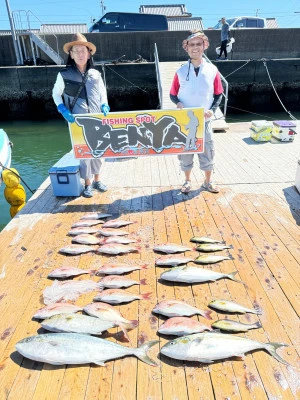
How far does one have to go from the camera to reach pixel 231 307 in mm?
2721

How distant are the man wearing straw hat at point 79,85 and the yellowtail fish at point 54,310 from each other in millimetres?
2934

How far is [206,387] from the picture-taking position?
2107mm

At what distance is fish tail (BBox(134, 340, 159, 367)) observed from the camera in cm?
227

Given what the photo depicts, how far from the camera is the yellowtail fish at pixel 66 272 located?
3.22 metres

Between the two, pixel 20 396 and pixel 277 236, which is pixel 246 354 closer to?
pixel 20 396

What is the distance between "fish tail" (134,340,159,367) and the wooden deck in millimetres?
42

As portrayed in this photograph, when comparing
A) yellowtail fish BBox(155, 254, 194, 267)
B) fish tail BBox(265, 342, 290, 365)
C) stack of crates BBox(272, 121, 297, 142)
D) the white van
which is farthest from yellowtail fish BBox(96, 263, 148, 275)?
the white van

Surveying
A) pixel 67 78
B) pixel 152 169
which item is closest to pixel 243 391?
pixel 67 78

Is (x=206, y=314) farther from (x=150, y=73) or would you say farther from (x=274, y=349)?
(x=150, y=73)

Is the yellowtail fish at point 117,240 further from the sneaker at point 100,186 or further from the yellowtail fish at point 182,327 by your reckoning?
the sneaker at point 100,186

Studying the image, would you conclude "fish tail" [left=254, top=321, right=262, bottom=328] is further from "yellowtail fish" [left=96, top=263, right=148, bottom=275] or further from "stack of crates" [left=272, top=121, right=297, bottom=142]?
"stack of crates" [left=272, top=121, right=297, bottom=142]

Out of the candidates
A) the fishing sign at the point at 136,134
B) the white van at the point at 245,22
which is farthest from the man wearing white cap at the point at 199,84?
the white van at the point at 245,22

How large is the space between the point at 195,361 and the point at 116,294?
3.10 ft

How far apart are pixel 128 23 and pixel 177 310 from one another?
20857 millimetres
